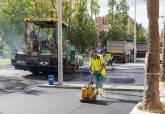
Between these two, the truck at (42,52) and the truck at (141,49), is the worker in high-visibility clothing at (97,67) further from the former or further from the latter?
the truck at (141,49)

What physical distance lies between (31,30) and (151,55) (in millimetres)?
16335

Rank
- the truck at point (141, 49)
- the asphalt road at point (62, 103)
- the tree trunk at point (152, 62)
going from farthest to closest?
the truck at point (141, 49) < the asphalt road at point (62, 103) < the tree trunk at point (152, 62)

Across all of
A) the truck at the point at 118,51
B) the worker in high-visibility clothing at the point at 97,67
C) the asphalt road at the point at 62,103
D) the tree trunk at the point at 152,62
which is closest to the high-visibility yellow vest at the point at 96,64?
the worker in high-visibility clothing at the point at 97,67

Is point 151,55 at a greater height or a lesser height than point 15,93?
greater

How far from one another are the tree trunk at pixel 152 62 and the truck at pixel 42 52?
13.2 m

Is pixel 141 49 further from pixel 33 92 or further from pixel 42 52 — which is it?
pixel 33 92

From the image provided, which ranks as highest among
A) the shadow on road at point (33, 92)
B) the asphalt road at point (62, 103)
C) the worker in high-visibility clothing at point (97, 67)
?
the worker in high-visibility clothing at point (97, 67)

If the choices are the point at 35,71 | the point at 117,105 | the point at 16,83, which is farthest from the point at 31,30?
the point at 117,105

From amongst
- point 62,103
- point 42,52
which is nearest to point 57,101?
point 62,103

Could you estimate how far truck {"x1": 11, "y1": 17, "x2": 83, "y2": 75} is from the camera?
25.4 meters

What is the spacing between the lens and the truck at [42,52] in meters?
25.4

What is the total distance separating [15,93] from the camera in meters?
17.4

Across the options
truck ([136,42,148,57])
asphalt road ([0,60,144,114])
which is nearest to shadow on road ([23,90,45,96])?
asphalt road ([0,60,144,114])

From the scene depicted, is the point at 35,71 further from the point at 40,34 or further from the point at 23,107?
the point at 23,107
